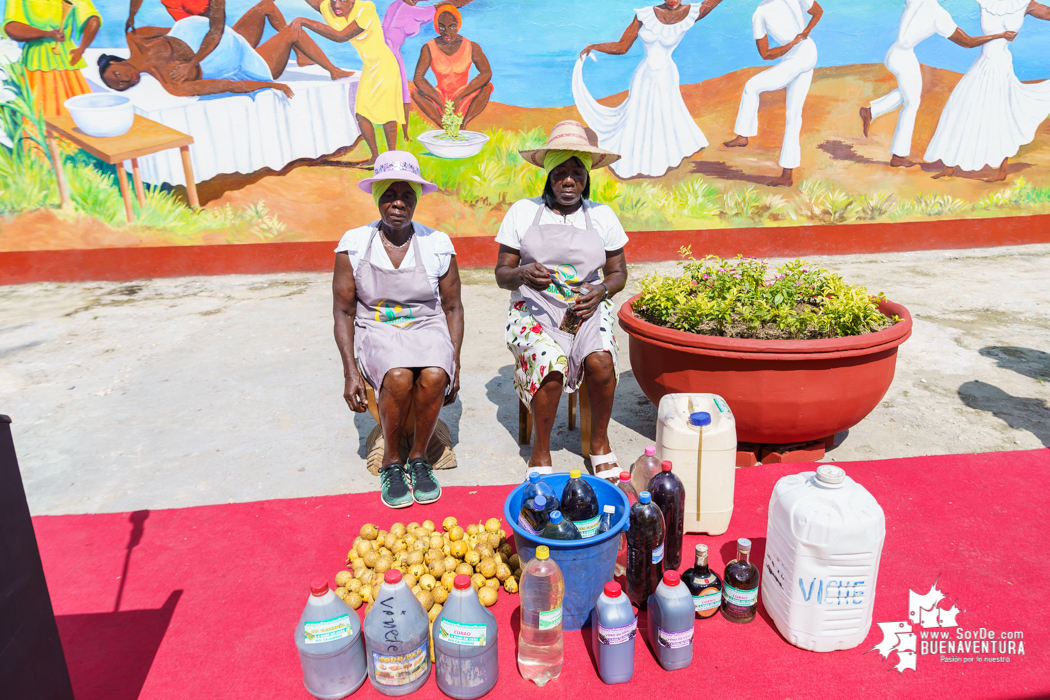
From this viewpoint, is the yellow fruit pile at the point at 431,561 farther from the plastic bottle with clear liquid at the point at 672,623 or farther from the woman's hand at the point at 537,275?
the woman's hand at the point at 537,275

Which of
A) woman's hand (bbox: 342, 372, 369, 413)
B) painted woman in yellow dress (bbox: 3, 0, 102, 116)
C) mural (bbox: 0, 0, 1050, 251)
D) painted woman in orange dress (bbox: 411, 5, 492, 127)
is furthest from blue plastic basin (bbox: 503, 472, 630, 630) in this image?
painted woman in yellow dress (bbox: 3, 0, 102, 116)

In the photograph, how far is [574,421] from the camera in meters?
4.49

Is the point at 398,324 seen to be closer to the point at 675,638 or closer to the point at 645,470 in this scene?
Answer: the point at 645,470

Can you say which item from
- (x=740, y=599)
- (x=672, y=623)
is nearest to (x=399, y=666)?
(x=672, y=623)

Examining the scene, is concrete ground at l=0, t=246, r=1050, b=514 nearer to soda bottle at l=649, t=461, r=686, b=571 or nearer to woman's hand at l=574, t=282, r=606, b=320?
woman's hand at l=574, t=282, r=606, b=320

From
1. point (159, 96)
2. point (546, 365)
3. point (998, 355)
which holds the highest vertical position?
point (159, 96)

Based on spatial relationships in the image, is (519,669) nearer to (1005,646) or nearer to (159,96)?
(1005,646)

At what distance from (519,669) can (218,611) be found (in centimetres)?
130

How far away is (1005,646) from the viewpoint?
2465mm

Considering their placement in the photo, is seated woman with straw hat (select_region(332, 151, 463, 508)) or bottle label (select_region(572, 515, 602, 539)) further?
seated woman with straw hat (select_region(332, 151, 463, 508))

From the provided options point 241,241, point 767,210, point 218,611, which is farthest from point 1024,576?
point 241,241

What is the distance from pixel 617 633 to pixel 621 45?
27.9ft

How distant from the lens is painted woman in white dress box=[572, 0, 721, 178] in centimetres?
895

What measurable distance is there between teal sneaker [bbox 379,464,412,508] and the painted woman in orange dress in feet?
21.7
